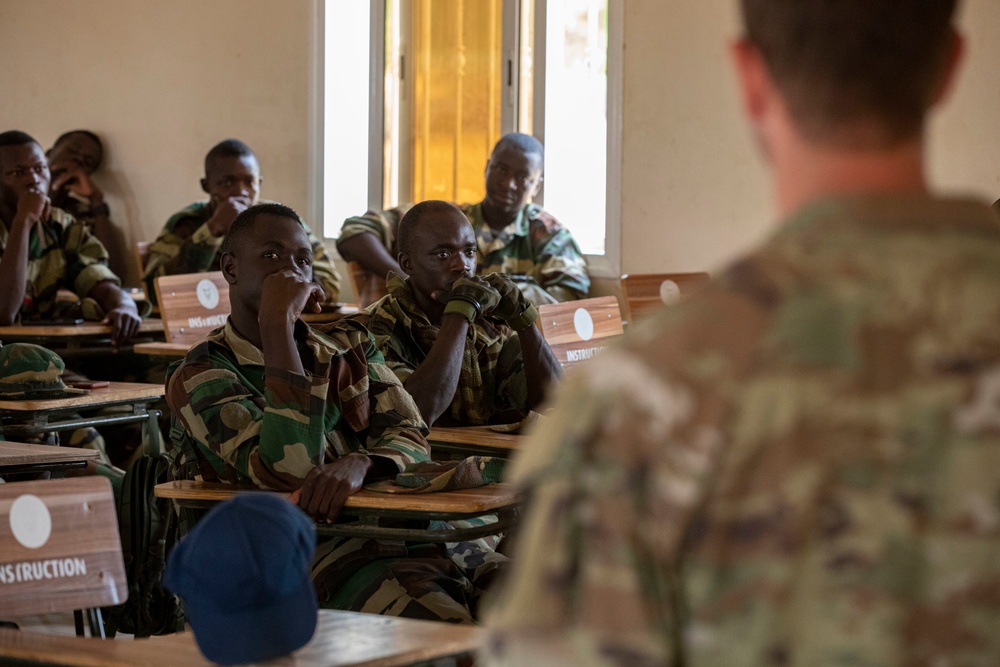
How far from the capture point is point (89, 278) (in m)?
5.53

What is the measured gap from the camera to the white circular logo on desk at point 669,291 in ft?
15.8

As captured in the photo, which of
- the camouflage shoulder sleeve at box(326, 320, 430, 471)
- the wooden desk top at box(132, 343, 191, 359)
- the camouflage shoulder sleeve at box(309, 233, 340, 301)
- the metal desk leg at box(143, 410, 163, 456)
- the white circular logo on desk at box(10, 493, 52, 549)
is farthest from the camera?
the camouflage shoulder sleeve at box(309, 233, 340, 301)

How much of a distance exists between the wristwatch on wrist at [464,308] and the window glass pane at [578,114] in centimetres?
317

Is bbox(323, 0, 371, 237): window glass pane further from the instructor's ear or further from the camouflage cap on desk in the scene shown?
the instructor's ear

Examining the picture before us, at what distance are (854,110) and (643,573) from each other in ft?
Answer: 0.99

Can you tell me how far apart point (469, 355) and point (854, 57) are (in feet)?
8.71

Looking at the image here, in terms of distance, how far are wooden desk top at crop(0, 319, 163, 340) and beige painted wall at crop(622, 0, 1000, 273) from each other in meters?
2.35

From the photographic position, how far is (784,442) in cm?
76

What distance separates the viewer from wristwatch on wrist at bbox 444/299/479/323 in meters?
3.19

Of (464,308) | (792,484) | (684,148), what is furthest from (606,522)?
(684,148)

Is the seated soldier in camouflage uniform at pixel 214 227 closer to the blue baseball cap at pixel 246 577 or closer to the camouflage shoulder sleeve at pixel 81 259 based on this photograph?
the camouflage shoulder sleeve at pixel 81 259

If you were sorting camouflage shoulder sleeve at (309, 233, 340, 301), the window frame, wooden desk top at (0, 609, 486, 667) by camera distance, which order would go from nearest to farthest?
wooden desk top at (0, 609, 486, 667) → camouflage shoulder sleeve at (309, 233, 340, 301) → the window frame

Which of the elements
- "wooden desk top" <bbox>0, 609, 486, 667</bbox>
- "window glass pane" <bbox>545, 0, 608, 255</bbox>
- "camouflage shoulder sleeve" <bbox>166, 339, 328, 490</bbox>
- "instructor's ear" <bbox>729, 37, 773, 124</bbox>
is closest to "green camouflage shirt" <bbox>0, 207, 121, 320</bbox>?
"window glass pane" <bbox>545, 0, 608, 255</bbox>

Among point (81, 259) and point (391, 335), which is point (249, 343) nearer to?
point (391, 335)
